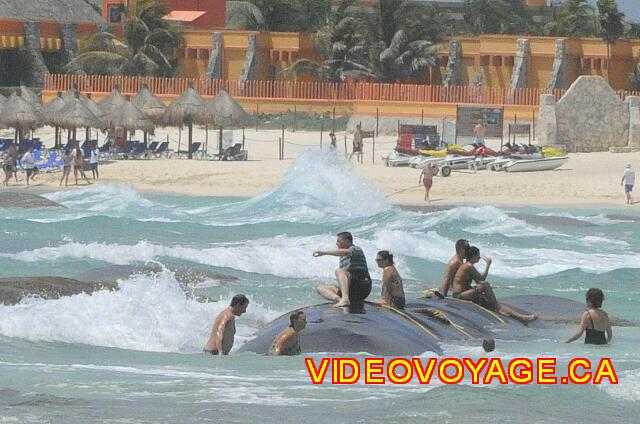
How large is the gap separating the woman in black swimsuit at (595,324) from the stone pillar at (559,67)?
1426 inches

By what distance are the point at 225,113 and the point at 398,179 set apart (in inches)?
237

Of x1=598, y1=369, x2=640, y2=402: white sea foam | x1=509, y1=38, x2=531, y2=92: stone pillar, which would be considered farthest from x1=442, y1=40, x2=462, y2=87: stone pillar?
x1=598, y1=369, x2=640, y2=402: white sea foam

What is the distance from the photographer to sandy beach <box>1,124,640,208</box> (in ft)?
123

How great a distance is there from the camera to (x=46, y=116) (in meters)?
42.4

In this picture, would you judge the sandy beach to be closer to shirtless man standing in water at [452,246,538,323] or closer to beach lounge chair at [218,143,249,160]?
beach lounge chair at [218,143,249,160]

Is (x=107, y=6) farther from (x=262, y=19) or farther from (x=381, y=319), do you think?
(x=381, y=319)

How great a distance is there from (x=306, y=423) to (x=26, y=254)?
47.4ft

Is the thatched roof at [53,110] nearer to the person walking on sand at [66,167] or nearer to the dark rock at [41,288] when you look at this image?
the person walking on sand at [66,167]

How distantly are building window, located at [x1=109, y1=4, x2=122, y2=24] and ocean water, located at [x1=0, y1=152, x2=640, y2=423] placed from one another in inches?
932

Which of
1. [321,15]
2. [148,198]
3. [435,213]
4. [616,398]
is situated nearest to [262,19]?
[321,15]

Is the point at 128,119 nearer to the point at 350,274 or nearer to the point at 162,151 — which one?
the point at 162,151

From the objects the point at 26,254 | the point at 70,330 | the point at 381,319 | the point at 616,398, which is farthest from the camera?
the point at 26,254

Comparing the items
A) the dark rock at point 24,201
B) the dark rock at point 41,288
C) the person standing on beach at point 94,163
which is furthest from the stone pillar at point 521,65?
the dark rock at point 41,288

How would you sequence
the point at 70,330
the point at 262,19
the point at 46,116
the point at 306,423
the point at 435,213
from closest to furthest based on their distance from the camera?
1. the point at 306,423
2. the point at 70,330
3. the point at 435,213
4. the point at 46,116
5. the point at 262,19
